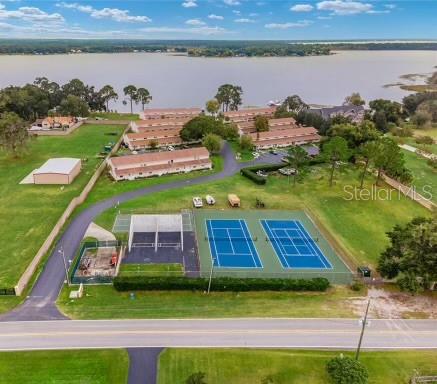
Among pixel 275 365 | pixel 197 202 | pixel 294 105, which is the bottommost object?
pixel 275 365

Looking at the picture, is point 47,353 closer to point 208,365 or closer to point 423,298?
point 208,365

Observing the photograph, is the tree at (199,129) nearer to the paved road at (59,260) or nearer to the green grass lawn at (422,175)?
the paved road at (59,260)

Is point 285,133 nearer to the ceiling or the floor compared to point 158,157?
nearer to the ceiling

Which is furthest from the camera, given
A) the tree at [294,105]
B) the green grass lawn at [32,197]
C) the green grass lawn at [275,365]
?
the tree at [294,105]

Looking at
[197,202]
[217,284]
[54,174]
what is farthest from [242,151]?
[217,284]

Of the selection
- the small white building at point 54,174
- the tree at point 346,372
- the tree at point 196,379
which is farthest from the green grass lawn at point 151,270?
the small white building at point 54,174

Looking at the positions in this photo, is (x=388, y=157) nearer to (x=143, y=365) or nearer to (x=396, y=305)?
(x=396, y=305)
